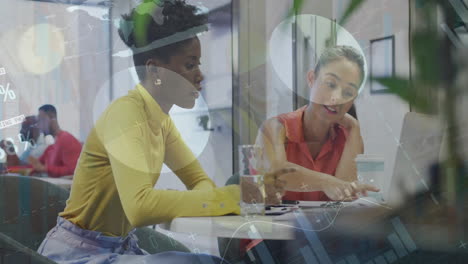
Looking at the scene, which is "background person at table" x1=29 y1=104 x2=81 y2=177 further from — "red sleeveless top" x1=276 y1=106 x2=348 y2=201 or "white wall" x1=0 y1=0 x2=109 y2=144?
"red sleeveless top" x1=276 y1=106 x2=348 y2=201

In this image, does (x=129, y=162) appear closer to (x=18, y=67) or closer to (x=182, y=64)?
Result: (x=182, y=64)

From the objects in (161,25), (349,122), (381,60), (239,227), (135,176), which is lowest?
(239,227)

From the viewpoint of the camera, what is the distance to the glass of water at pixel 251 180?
1.59 metres

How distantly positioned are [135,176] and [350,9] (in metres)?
0.72

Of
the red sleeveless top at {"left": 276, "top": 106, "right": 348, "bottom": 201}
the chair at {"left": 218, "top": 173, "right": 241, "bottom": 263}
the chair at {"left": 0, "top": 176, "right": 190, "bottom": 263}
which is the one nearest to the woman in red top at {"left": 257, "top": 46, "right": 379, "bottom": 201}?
the red sleeveless top at {"left": 276, "top": 106, "right": 348, "bottom": 201}

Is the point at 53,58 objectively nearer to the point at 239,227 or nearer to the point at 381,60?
the point at 239,227

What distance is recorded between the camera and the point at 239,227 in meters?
1.47

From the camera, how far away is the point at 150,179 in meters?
1.63

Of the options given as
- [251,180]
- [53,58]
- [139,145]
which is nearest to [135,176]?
[139,145]

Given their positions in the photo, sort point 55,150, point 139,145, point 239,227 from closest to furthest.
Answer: point 239,227, point 139,145, point 55,150

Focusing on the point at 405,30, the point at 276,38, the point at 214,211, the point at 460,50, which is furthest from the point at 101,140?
the point at 460,50

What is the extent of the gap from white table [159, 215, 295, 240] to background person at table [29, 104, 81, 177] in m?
0.53

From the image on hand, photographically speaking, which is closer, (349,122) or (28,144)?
(349,122)

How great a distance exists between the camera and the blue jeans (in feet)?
5.77
